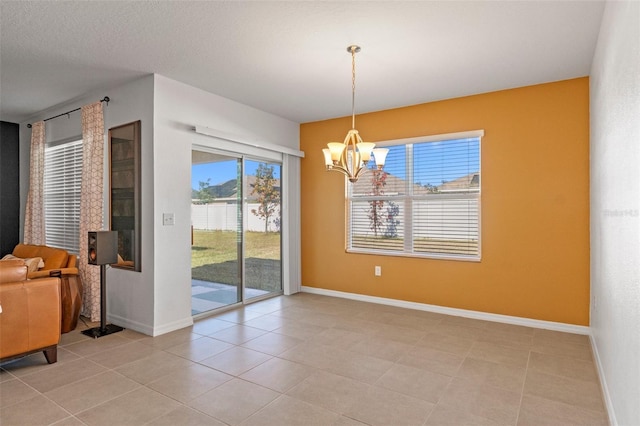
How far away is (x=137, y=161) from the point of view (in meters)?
3.94

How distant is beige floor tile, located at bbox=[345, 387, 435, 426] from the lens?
2242 millimetres

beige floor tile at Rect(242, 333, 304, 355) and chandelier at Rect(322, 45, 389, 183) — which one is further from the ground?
chandelier at Rect(322, 45, 389, 183)

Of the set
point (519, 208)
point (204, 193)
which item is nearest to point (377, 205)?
point (519, 208)

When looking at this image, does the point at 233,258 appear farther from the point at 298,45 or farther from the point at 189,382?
the point at 298,45

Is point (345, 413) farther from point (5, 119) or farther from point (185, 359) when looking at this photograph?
point (5, 119)

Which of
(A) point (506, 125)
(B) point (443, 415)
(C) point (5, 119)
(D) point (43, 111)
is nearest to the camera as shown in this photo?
(B) point (443, 415)

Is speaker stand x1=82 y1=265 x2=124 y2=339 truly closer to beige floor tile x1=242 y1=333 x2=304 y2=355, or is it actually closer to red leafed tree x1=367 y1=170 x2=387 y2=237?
beige floor tile x1=242 y1=333 x2=304 y2=355

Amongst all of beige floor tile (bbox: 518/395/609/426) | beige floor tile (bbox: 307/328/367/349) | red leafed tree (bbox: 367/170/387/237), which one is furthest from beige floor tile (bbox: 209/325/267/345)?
beige floor tile (bbox: 518/395/609/426)

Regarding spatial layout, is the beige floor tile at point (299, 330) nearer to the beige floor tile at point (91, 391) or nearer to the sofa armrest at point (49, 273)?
the beige floor tile at point (91, 391)

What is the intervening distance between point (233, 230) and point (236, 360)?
2012 mm

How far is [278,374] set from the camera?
2867 millimetres

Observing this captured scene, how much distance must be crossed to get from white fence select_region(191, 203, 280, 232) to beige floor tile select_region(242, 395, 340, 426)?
2.53 m

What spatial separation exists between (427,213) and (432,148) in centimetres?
85

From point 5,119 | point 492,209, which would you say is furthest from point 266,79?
point 5,119
